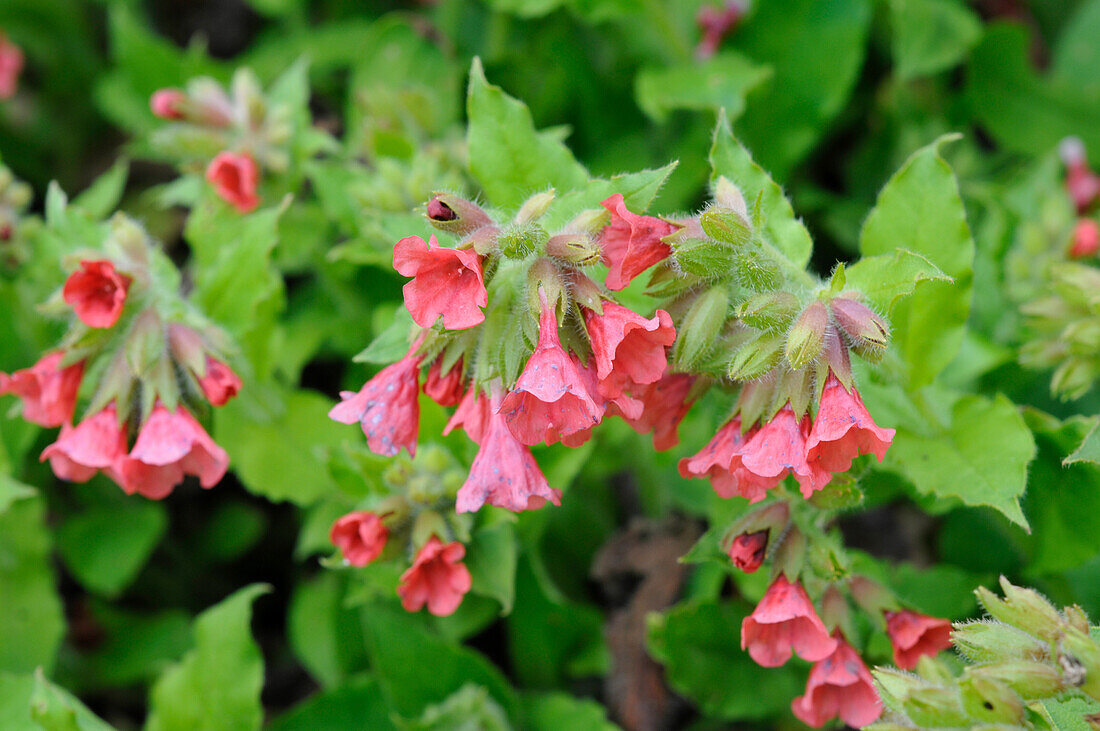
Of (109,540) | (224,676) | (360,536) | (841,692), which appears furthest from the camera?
(109,540)

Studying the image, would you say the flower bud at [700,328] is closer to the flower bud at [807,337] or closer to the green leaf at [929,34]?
the flower bud at [807,337]

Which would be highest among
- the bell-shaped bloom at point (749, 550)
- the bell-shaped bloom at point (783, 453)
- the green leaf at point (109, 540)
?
the bell-shaped bloom at point (783, 453)

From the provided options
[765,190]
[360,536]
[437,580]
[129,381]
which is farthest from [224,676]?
[765,190]

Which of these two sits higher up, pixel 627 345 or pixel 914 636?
pixel 627 345

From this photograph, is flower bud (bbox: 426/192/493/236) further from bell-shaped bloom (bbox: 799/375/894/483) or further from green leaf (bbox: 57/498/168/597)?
green leaf (bbox: 57/498/168/597)

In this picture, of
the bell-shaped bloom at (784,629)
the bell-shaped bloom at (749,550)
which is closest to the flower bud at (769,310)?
the bell-shaped bloom at (749,550)

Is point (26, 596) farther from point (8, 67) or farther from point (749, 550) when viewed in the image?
point (8, 67)

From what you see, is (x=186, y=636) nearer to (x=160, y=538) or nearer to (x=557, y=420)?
(x=160, y=538)
